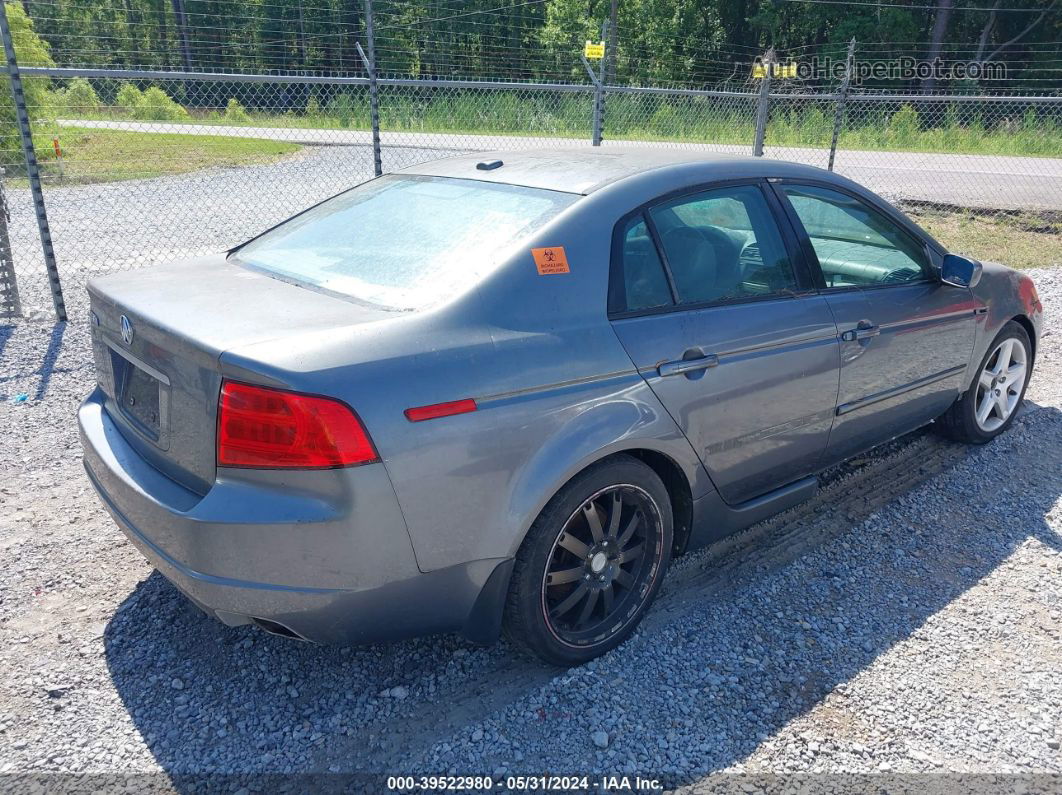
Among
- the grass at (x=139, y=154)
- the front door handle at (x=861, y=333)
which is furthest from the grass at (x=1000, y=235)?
the grass at (x=139, y=154)

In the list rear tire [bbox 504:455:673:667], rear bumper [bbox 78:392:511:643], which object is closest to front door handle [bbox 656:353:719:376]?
rear tire [bbox 504:455:673:667]

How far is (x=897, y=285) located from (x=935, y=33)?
3341 centimetres

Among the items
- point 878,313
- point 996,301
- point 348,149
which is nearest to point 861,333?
point 878,313

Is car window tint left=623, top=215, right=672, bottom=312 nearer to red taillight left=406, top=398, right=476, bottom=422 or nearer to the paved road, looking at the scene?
red taillight left=406, top=398, right=476, bottom=422

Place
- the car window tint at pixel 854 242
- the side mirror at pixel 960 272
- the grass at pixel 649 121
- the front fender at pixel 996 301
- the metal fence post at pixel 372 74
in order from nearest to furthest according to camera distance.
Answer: the car window tint at pixel 854 242, the side mirror at pixel 960 272, the front fender at pixel 996 301, the metal fence post at pixel 372 74, the grass at pixel 649 121

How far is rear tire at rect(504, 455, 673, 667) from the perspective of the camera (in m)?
2.74

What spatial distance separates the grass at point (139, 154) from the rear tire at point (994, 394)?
14.7 meters

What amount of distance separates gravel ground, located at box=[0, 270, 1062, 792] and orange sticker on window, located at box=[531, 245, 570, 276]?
4.57 ft

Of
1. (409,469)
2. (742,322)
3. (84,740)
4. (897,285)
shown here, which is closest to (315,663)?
(84,740)

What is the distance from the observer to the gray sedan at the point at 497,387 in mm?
2340

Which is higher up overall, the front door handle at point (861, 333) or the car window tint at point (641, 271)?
the car window tint at point (641, 271)

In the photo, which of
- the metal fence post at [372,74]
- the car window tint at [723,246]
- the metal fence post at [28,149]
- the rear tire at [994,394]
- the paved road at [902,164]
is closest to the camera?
the car window tint at [723,246]

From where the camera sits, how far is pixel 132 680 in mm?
2863

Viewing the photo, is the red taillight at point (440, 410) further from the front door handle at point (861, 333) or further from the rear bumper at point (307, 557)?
the front door handle at point (861, 333)
